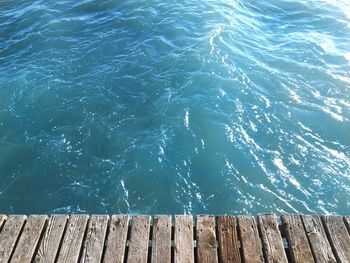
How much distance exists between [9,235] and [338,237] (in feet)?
→ 15.9

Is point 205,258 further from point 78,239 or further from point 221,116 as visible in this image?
point 221,116

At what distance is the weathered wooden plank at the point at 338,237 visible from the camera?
5.09 metres

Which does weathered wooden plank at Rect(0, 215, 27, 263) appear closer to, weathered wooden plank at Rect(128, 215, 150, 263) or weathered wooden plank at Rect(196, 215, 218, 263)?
weathered wooden plank at Rect(128, 215, 150, 263)

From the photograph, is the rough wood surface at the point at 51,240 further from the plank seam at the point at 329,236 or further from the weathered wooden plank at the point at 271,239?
the plank seam at the point at 329,236

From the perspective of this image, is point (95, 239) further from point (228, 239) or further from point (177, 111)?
point (177, 111)

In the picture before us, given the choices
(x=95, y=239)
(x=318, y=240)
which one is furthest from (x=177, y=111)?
(x=318, y=240)

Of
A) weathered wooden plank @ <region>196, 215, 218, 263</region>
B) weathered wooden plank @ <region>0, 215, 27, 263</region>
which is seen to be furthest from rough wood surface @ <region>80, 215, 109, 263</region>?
weathered wooden plank @ <region>196, 215, 218, 263</region>

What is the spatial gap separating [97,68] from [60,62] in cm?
139

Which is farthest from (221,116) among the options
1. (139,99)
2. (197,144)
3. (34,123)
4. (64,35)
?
(64,35)

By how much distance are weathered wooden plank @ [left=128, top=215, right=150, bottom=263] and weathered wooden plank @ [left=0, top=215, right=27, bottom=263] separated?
1.71 meters

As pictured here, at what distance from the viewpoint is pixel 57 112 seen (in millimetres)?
10281

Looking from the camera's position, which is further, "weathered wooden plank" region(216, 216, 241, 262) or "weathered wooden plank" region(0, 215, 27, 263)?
"weathered wooden plank" region(0, 215, 27, 263)

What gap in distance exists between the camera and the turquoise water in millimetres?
8125

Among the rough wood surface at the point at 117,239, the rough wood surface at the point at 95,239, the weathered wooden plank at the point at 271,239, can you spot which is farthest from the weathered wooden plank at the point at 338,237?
the rough wood surface at the point at 95,239
